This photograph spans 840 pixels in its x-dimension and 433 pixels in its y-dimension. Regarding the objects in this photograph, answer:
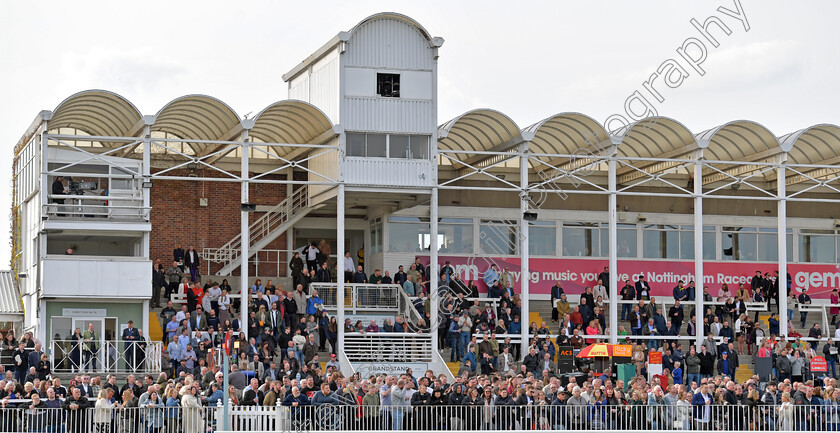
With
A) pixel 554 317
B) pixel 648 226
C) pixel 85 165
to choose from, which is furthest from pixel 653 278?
pixel 85 165

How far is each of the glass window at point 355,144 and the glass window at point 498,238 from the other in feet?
23.1

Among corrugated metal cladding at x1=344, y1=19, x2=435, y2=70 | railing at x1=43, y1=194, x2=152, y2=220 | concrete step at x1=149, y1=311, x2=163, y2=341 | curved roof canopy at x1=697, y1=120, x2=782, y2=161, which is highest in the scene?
corrugated metal cladding at x1=344, y1=19, x2=435, y2=70

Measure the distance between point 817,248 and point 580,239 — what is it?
8074 millimetres

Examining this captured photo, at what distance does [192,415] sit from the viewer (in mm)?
22484

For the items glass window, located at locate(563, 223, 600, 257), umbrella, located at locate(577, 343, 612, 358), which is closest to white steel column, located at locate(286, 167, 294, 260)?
glass window, located at locate(563, 223, 600, 257)

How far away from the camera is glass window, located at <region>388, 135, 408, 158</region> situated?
34625mm

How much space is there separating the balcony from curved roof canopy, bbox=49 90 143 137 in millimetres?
3504

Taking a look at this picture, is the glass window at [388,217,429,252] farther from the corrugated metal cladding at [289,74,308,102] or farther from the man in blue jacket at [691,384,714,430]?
the man in blue jacket at [691,384,714,430]

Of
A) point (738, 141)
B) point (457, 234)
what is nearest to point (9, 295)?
point (457, 234)

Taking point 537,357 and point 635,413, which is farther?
point 537,357

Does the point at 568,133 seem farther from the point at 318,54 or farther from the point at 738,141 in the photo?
the point at 318,54

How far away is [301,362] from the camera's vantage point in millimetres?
30875

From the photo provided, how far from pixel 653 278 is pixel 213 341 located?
52.9 ft

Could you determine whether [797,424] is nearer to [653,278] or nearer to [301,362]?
[301,362]
